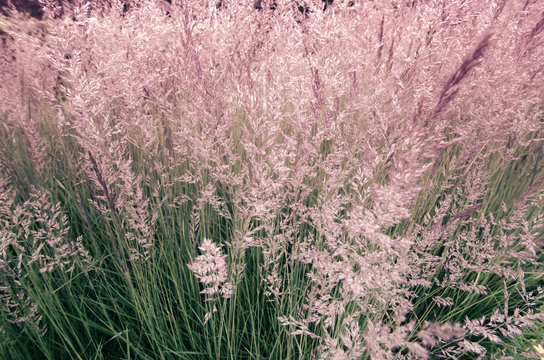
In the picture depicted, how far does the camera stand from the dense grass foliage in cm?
114

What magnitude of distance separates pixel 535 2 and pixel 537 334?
5.61 ft

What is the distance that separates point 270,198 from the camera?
141cm

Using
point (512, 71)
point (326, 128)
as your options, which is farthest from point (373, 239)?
point (512, 71)

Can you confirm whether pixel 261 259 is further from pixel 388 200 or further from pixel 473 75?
pixel 473 75

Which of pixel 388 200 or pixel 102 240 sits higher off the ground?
pixel 388 200

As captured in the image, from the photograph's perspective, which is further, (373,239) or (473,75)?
(473,75)

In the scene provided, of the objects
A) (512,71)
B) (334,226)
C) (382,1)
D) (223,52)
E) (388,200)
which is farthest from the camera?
(382,1)

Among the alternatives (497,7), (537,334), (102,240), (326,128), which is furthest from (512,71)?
(102,240)

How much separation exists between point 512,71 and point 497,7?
536 mm

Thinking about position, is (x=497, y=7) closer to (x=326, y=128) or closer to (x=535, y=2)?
(x=535, y=2)

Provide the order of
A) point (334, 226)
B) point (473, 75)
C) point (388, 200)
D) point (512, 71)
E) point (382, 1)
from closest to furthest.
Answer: point (388, 200), point (334, 226), point (512, 71), point (473, 75), point (382, 1)

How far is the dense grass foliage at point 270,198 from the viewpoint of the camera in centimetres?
114

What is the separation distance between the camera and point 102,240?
1.98m

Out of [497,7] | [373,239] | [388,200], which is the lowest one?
[373,239]
